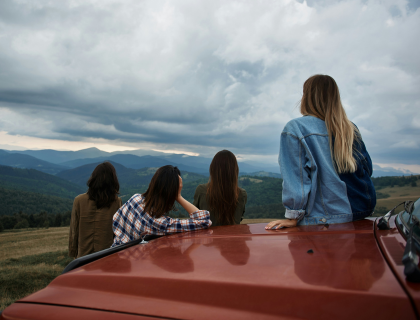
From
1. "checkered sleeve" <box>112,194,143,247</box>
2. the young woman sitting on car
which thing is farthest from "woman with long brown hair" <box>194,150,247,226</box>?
"checkered sleeve" <box>112,194,143,247</box>

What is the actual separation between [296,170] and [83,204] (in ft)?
12.0

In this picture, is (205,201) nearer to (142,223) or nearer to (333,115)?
(142,223)

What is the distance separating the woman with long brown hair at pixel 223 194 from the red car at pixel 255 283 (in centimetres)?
204

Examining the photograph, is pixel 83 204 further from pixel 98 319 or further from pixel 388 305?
pixel 388 305

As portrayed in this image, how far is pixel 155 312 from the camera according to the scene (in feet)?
3.63

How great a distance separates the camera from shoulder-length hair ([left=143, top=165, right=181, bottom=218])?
2.66m

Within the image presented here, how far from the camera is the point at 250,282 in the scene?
1.12m

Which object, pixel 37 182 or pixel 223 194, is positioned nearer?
Result: pixel 223 194

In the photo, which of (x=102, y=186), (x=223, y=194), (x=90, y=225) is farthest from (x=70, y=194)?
(x=223, y=194)

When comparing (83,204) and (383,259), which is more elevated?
(383,259)

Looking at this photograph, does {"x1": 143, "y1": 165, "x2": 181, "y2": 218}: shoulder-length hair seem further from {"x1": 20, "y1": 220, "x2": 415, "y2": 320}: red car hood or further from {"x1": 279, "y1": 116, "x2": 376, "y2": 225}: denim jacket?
{"x1": 279, "y1": 116, "x2": 376, "y2": 225}: denim jacket

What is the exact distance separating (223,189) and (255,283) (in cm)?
267

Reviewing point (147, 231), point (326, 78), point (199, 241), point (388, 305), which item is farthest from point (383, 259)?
point (147, 231)

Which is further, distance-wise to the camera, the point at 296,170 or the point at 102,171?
the point at 102,171
